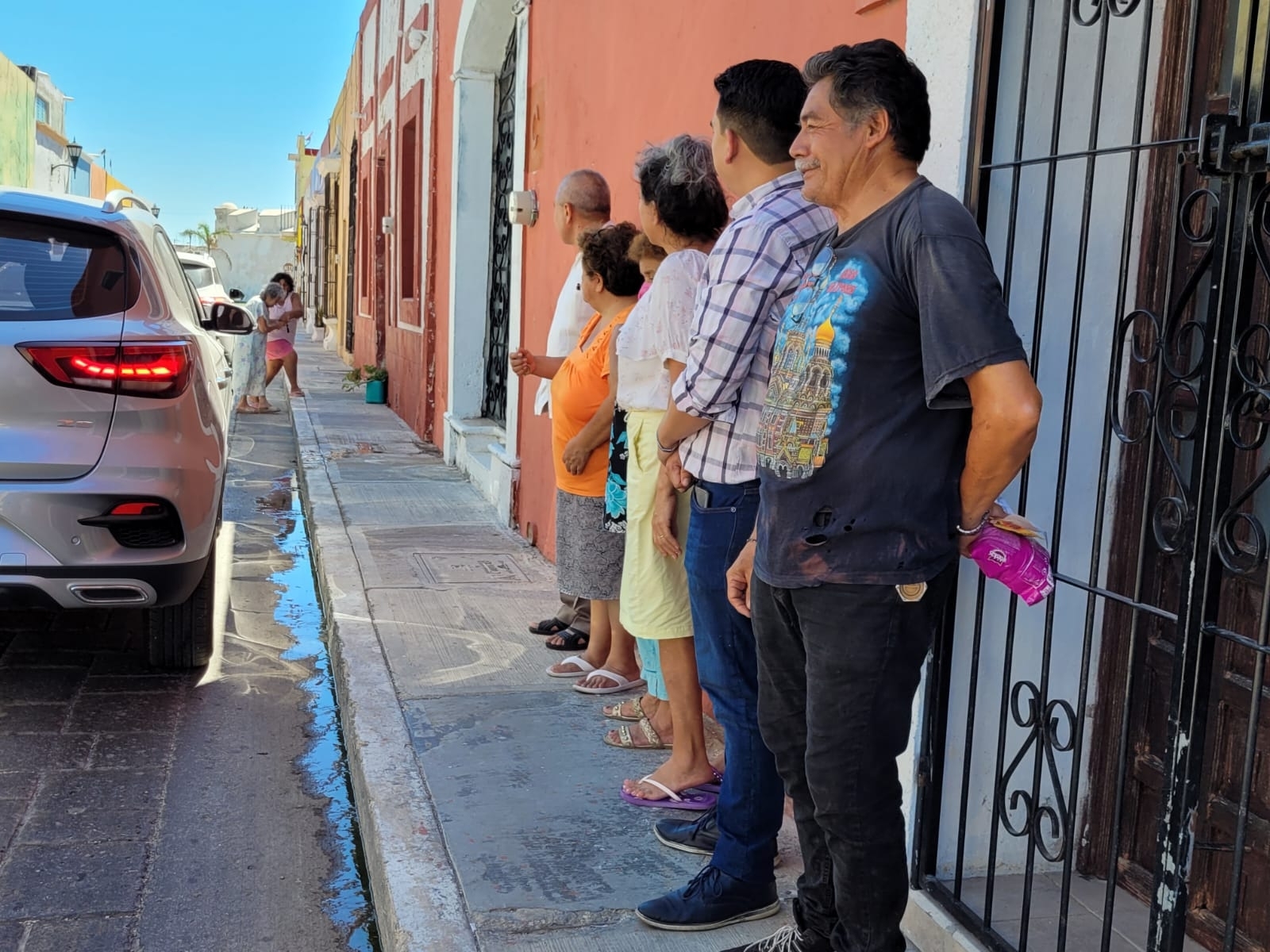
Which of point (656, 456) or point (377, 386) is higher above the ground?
point (656, 456)

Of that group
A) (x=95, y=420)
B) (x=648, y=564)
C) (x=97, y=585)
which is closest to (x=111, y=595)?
(x=97, y=585)

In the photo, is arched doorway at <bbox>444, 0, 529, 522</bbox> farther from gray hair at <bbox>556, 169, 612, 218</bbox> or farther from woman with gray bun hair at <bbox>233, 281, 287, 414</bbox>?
woman with gray bun hair at <bbox>233, 281, 287, 414</bbox>

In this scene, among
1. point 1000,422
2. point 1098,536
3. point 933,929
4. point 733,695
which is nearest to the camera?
point 1000,422

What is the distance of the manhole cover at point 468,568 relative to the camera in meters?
6.08

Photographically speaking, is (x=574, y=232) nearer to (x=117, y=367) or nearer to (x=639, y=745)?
(x=117, y=367)

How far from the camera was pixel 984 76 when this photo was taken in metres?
2.55

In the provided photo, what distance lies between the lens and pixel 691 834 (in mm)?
3236

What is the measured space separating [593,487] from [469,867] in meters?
1.53

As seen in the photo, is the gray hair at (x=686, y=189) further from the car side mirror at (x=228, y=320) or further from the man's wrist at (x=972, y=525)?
the car side mirror at (x=228, y=320)

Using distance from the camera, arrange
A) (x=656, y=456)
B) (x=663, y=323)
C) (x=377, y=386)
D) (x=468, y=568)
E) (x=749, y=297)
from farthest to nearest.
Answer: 1. (x=377, y=386)
2. (x=468, y=568)
3. (x=656, y=456)
4. (x=663, y=323)
5. (x=749, y=297)

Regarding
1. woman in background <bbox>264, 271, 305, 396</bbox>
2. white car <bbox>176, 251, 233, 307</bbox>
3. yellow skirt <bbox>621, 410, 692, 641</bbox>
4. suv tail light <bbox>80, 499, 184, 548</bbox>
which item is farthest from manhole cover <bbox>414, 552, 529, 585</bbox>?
woman in background <bbox>264, 271, 305, 396</bbox>

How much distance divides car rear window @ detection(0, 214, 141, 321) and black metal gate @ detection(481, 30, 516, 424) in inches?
175

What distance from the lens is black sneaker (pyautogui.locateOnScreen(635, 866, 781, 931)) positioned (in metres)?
2.79

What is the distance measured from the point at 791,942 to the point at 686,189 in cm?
177
